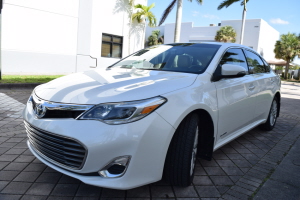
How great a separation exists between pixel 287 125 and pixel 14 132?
5.26 m

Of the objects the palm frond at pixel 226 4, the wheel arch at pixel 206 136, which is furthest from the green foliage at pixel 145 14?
the wheel arch at pixel 206 136

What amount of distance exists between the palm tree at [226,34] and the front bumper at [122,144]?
33.2 metres

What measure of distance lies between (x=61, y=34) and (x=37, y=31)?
49.4 inches

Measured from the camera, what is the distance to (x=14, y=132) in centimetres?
403

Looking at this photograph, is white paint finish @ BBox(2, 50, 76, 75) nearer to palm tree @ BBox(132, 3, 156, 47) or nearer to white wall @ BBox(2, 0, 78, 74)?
white wall @ BBox(2, 0, 78, 74)

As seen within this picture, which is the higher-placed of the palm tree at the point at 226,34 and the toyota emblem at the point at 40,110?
the palm tree at the point at 226,34

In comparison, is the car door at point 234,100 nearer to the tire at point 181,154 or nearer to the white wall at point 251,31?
the tire at point 181,154

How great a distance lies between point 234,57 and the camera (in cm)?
350

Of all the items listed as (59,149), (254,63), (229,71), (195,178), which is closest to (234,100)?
(229,71)

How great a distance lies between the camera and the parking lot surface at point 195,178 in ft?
7.88

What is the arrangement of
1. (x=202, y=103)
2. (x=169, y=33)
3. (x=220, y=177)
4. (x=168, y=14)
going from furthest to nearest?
(x=169, y=33)
(x=168, y=14)
(x=220, y=177)
(x=202, y=103)

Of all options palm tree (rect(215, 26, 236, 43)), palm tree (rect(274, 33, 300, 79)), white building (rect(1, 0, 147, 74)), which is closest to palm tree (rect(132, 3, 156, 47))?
white building (rect(1, 0, 147, 74))

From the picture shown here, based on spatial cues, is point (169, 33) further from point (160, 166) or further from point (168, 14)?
point (160, 166)

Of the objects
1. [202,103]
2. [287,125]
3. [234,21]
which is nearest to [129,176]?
[202,103]
